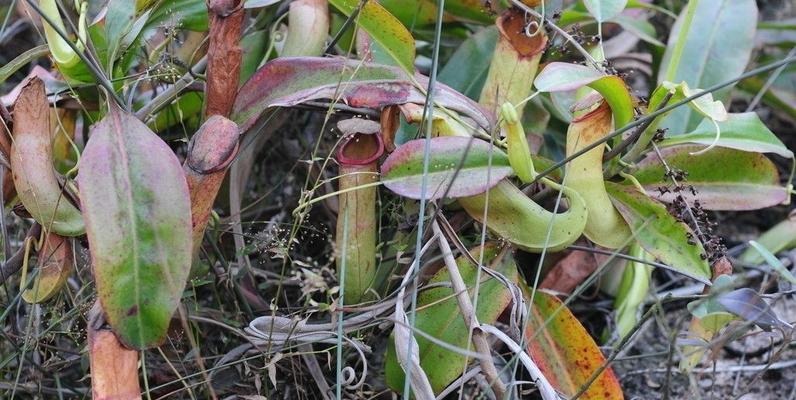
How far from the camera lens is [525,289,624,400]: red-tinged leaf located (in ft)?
3.02

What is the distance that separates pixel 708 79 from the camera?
118 cm

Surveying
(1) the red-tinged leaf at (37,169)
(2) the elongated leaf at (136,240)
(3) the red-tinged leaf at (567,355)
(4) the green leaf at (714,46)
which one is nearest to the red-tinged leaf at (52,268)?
(1) the red-tinged leaf at (37,169)

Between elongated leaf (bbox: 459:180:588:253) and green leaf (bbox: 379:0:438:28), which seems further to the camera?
green leaf (bbox: 379:0:438:28)

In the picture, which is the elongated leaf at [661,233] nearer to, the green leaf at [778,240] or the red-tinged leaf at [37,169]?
the green leaf at [778,240]

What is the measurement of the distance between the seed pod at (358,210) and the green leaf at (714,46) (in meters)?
0.49

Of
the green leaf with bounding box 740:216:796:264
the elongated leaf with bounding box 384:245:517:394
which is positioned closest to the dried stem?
the elongated leaf with bounding box 384:245:517:394

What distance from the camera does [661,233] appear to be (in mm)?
916

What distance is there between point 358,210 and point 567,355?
0.97 feet

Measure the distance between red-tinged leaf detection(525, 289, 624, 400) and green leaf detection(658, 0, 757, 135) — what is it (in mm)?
387

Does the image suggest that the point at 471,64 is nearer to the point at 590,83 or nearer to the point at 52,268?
the point at 590,83

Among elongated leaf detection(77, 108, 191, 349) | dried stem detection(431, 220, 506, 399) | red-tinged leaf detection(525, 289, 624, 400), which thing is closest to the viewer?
elongated leaf detection(77, 108, 191, 349)

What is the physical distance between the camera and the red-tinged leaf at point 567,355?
3.02 ft

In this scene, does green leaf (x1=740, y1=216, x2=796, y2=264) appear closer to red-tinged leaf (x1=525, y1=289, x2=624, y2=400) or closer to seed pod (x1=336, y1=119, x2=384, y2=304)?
red-tinged leaf (x1=525, y1=289, x2=624, y2=400)

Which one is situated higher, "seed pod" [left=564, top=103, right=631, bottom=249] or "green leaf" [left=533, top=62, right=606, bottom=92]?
"green leaf" [left=533, top=62, right=606, bottom=92]
